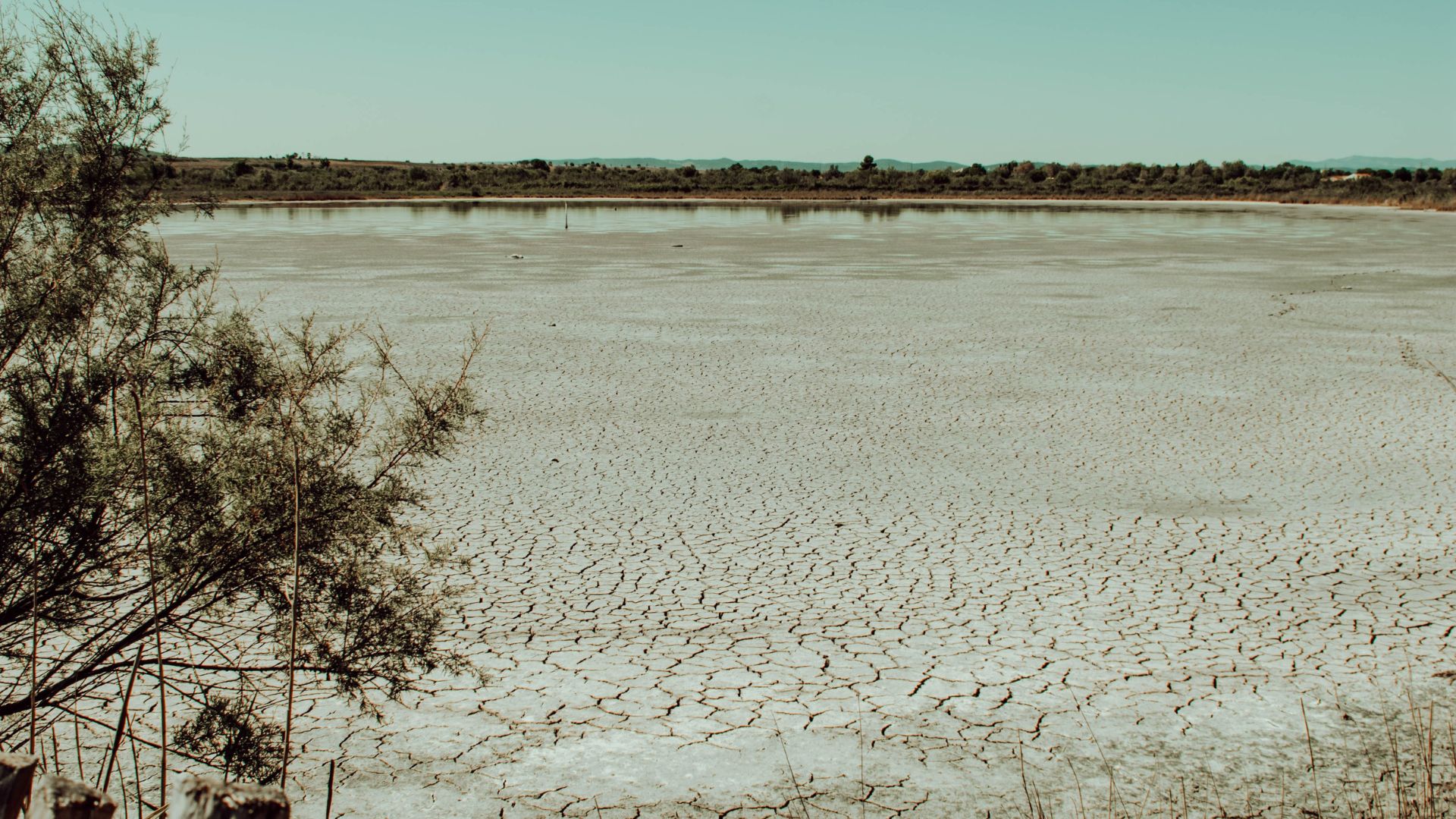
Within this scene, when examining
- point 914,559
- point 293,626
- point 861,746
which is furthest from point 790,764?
point 914,559

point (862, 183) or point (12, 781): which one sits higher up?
point (862, 183)

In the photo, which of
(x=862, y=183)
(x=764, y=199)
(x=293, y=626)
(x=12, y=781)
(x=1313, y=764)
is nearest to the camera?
(x=12, y=781)

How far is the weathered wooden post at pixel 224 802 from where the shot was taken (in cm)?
189

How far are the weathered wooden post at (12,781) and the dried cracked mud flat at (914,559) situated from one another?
198 cm

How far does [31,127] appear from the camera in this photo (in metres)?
4.10

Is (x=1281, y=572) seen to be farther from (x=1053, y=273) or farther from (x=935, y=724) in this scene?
(x=1053, y=273)

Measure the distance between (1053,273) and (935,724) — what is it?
1869 cm

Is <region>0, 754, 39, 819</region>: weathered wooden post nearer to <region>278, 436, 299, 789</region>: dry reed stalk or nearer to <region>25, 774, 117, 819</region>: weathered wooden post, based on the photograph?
<region>25, 774, 117, 819</region>: weathered wooden post

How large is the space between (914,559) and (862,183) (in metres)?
93.6

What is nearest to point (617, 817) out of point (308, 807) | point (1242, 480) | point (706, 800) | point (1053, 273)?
point (706, 800)

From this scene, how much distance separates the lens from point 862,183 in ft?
320

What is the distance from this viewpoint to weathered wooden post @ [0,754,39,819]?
200 cm

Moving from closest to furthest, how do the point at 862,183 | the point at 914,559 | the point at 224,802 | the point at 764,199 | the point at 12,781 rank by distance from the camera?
the point at 224,802 < the point at 12,781 < the point at 914,559 < the point at 764,199 < the point at 862,183

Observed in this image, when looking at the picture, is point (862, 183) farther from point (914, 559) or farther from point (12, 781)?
point (12, 781)
